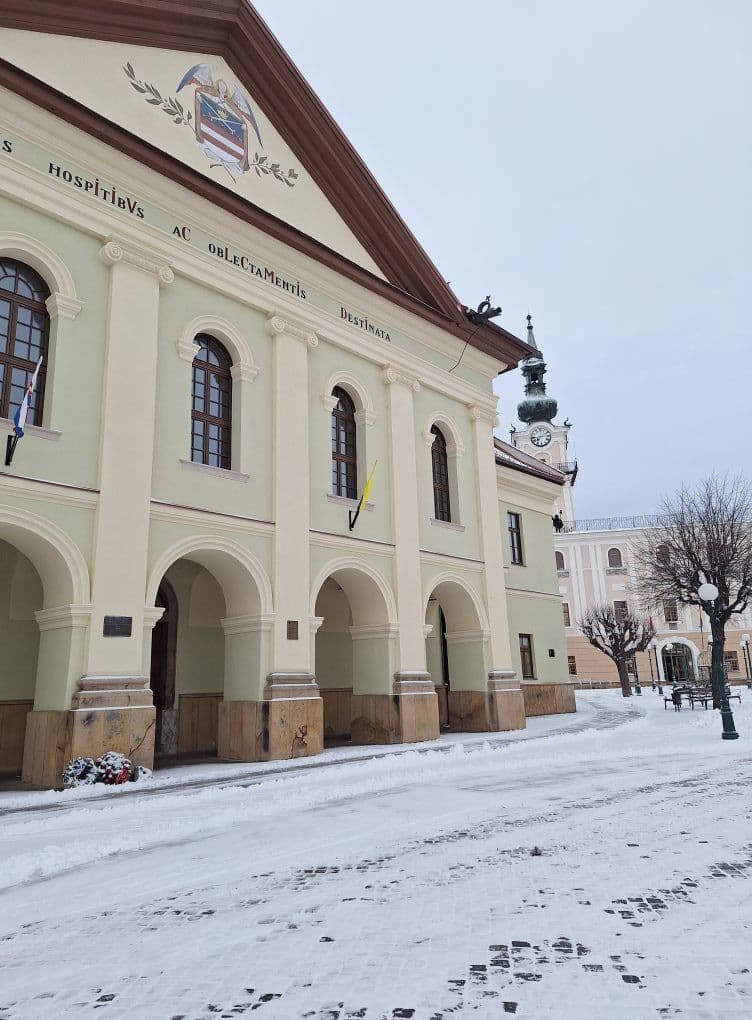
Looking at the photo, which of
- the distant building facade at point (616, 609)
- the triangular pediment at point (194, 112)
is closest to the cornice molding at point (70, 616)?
the triangular pediment at point (194, 112)

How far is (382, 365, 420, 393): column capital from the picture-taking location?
17594 mm

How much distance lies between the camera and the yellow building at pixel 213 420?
11438 mm

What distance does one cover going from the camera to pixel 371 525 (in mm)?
16266

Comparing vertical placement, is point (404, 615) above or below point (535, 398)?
below

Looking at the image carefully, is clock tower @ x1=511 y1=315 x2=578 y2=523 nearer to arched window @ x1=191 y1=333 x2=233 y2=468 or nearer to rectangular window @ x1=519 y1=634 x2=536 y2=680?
rectangular window @ x1=519 y1=634 x2=536 y2=680

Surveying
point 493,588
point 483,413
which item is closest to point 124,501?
point 493,588

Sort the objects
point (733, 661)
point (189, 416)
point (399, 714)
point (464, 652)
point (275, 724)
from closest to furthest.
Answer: point (275, 724) < point (189, 416) < point (399, 714) < point (464, 652) < point (733, 661)

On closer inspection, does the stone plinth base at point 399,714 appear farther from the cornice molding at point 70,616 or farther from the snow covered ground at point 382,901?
the cornice molding at point 70,616

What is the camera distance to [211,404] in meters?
14.2

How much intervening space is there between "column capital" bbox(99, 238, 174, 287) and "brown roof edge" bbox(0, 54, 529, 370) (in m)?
1.67

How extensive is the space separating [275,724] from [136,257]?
8.87 m

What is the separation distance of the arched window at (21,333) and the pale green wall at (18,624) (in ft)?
10.3

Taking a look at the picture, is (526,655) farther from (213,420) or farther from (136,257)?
(136,257)

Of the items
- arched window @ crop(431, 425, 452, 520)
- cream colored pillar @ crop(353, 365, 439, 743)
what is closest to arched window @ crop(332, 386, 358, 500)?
cream colored pillar @ crop(353, 365, 439, 743)
